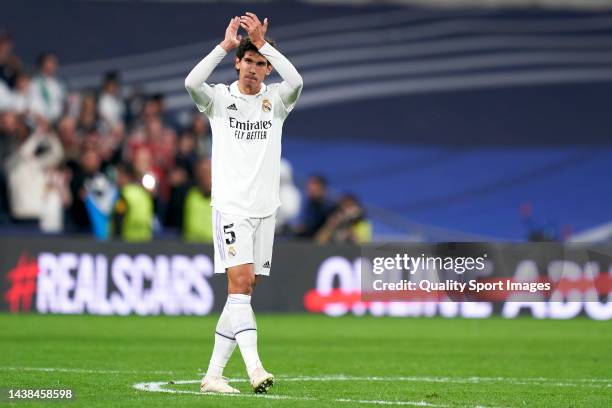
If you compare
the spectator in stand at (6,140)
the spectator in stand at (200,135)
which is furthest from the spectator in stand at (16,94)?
the spectator in stand at (200,135)

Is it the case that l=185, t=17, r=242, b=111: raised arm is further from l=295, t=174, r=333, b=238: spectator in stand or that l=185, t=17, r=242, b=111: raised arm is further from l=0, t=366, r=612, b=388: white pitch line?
l=295, t=174, r=333, b=238: spectator in stand

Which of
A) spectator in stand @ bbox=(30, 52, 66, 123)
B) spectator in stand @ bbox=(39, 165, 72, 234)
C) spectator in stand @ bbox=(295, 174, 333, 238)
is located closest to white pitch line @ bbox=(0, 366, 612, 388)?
spectator in stand @ bbox=(39, 165, 72, 234)

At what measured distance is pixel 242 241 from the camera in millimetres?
9258

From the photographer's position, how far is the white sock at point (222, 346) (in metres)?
9.34

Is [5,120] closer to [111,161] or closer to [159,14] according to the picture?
[111,161]

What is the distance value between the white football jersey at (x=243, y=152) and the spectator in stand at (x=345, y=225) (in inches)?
464

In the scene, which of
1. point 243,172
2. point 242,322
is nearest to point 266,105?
point 243,172

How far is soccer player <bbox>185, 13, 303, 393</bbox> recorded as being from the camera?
→ 364 inches

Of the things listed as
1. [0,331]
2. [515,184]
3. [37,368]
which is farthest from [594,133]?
[37,368]

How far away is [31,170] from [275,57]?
11.1m

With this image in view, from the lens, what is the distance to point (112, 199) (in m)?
20.0

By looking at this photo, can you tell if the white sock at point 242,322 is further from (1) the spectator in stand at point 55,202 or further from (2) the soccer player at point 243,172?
(1) the spectator in stand at point 55,202

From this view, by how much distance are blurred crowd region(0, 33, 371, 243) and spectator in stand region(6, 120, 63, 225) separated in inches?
0.5

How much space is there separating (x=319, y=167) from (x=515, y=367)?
15764 mm
